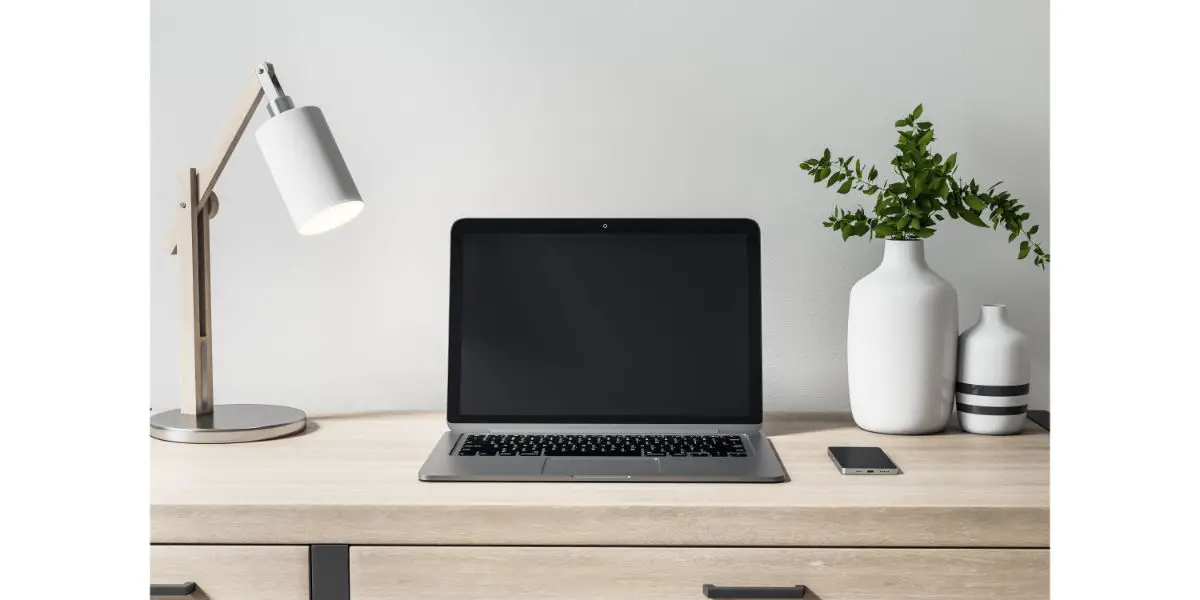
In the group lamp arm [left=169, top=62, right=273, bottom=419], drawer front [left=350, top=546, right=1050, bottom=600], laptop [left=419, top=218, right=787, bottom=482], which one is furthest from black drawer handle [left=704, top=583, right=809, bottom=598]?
lamp arm [left=169, top=62, right=273, bottom=419]

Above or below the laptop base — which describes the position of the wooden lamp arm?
above

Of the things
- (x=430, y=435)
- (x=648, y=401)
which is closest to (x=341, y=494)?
(x=430, y=435)

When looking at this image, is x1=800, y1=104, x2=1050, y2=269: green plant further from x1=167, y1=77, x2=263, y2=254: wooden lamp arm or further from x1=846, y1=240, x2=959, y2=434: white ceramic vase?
x1=167, y1=77, x2=263, y2=254: wooden lamp arm

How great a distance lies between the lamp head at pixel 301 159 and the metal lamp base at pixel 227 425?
0.97 feet

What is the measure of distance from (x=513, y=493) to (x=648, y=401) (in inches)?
13.5

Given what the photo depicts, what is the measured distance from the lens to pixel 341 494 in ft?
3.14

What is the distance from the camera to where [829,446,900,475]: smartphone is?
3.39 ft

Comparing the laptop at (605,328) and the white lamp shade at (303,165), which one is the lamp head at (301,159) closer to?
the white lamp shade at (303,165)

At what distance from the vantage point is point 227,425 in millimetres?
1216

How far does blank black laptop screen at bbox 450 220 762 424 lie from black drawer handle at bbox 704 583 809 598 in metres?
0.36

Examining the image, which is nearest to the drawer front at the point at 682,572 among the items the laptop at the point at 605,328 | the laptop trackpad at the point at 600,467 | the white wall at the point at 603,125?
the laptop trackpad at the point at 600,467

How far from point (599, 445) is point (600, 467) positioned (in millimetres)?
111
